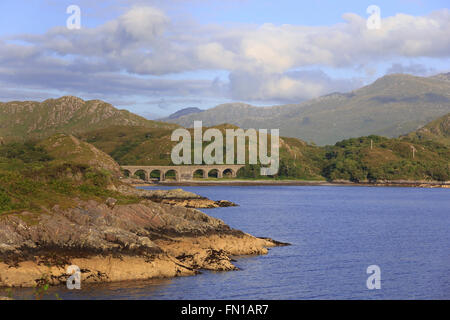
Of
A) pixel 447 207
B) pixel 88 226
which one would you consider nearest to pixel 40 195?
pixel 88 226

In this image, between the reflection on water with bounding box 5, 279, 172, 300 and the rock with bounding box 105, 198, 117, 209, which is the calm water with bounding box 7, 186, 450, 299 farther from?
the rock with bounding box 105, 198, 117, 209

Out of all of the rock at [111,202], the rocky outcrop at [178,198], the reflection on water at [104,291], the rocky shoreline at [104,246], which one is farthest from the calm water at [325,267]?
the rocky outcrop at [178,198]

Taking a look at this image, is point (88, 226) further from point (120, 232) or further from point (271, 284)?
point (271, 284)

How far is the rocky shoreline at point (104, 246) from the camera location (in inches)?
1628

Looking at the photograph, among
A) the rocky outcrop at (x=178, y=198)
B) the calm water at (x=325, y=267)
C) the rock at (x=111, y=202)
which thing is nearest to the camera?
the calm water at (x=325, y=267)

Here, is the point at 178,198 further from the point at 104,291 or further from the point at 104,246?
the point at 104,291

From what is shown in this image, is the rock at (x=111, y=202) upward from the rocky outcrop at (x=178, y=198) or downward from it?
upward

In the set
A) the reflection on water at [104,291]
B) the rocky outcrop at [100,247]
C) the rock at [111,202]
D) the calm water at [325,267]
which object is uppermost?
the rock at [111,202]

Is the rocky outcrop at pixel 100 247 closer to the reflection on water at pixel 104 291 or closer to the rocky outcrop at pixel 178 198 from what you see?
the reflection on water at pixel 104 291

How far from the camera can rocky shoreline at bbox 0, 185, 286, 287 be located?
4134 centimetres

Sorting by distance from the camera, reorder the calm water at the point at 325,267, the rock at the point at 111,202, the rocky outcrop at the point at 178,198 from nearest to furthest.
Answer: the calm water at the point at 325,267
the rock at the point at 111,202
the rocky outcrop at the point at 178,198

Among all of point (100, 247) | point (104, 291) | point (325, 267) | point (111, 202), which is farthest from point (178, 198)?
point (104, 291)

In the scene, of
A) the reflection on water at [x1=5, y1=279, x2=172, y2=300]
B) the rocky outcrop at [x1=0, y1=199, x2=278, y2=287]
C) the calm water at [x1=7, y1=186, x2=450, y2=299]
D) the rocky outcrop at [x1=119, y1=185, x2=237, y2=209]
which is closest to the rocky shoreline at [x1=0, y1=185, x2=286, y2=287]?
the rocky outcrop at [x1=0, y1=199, x2=278, y2=287]
